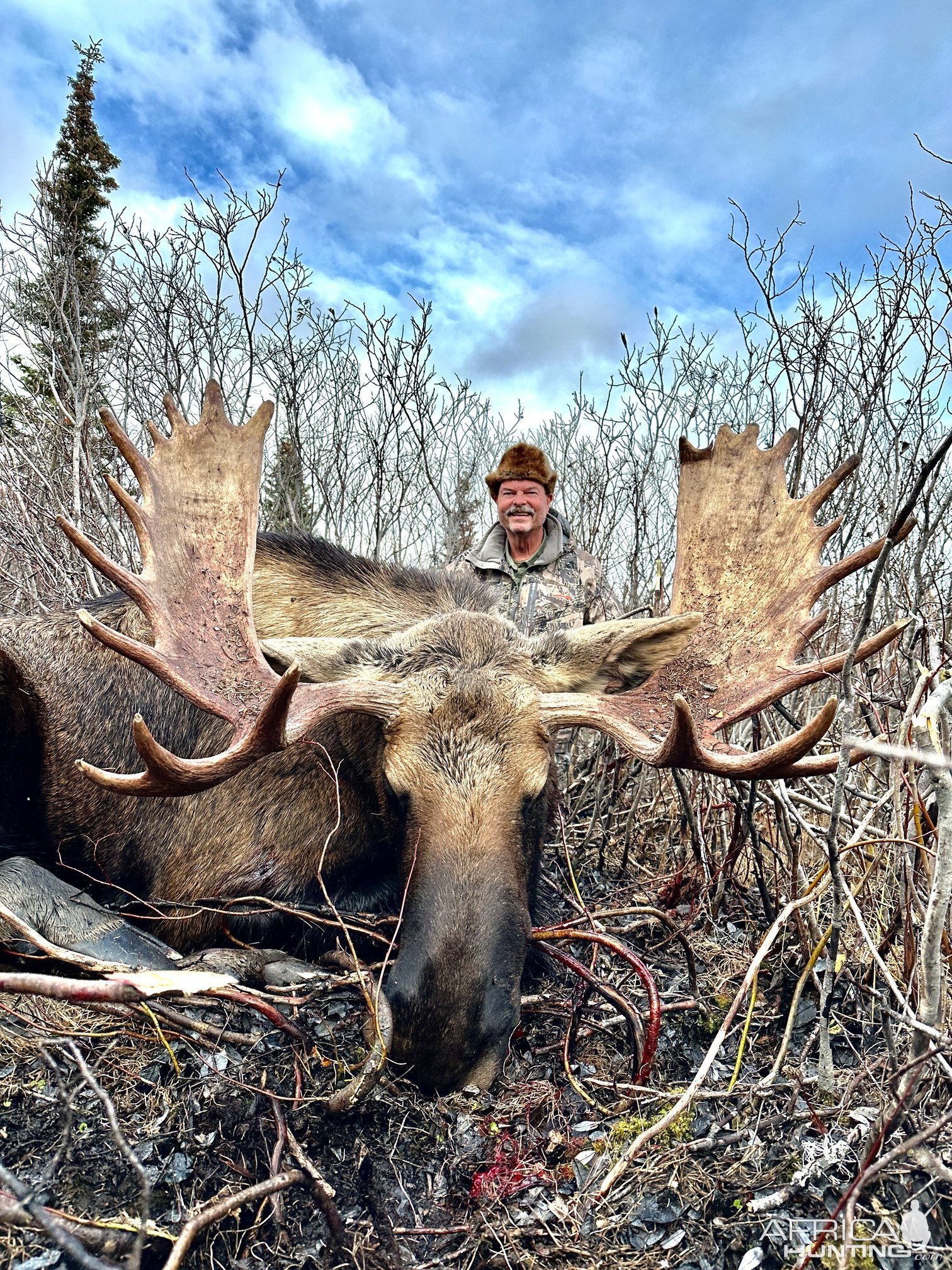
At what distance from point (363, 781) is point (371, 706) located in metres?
0.60

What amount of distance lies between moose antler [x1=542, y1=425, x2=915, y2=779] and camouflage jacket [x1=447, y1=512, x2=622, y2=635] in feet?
8.27

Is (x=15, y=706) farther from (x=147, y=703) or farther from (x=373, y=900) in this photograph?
(x=373, y=900)

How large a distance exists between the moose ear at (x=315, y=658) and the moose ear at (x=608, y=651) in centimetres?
89

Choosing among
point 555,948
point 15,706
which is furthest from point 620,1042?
point 15,706

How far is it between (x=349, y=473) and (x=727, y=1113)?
32.9ft

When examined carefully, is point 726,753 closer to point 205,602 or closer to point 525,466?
point 205,602

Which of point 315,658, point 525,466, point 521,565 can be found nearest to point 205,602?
point 315,658

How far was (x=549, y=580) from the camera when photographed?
287 inches

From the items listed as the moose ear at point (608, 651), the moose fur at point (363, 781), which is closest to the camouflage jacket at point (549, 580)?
the moose fur at point (363, 781)

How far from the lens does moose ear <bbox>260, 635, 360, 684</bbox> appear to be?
362 cm

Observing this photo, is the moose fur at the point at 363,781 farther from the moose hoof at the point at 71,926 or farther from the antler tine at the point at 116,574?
the antler tine at the point at 116,574

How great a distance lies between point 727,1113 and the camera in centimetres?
270

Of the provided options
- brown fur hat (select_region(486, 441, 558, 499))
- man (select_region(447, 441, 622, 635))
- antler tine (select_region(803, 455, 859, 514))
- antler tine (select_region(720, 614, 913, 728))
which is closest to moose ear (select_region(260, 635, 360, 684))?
antler tine (select_region(720, 614, 913, 728))

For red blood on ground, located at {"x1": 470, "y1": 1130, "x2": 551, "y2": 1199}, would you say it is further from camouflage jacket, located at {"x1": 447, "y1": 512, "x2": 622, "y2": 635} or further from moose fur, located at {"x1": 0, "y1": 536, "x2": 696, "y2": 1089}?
camouflage jacket, located at {"x1": 447, "y1": 512, "x2": 622, "y2": 635}
